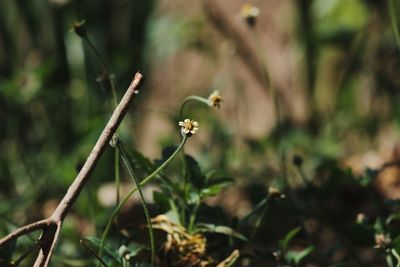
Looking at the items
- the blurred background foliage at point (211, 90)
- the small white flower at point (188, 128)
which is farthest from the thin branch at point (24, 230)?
the blurred background foliage at point (211, 90)

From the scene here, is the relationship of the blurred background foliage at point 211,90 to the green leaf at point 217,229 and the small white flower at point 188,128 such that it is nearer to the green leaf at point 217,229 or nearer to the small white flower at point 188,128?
the green leaf at point 217,229

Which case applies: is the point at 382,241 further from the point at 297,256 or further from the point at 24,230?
the point at 24,230

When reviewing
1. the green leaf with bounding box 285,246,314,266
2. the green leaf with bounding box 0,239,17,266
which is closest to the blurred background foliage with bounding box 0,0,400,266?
the green leaf with bounding box 285,246,314,266

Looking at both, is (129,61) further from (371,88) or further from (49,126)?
(371,88)

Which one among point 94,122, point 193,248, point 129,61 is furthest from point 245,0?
point 193,248

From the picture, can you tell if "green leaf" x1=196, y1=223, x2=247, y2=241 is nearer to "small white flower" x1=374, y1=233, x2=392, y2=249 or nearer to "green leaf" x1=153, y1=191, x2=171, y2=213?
"green leaf" x1=153, y1=191, x2=171, y2=213

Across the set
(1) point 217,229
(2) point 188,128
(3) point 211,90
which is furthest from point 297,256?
(3) point 211,90
